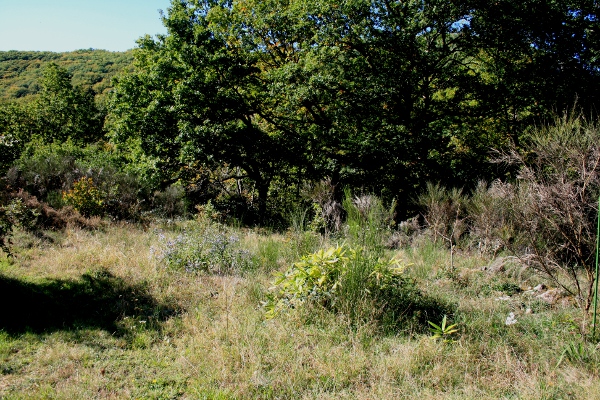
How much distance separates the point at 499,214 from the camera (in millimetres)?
7609

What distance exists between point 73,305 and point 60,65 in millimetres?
63202

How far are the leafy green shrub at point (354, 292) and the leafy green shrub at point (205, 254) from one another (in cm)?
164

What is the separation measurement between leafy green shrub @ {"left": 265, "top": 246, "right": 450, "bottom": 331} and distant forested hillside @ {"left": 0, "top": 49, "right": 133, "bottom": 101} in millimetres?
50226

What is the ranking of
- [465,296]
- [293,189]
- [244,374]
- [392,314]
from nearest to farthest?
[244,374]
[392,314]
[465,296]
[293,189]

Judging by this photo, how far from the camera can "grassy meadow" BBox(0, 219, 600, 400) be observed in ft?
10.4

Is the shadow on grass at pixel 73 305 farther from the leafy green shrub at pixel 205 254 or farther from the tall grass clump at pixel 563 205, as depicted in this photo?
the tall grass clump at pixel 563 205

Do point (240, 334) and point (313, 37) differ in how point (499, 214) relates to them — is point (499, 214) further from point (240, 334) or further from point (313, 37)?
point (313, 37)

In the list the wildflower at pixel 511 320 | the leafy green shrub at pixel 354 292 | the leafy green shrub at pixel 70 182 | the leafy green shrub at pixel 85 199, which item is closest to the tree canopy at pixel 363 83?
the leafy green shrub at pixel 70 182

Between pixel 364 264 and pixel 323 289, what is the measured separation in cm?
54

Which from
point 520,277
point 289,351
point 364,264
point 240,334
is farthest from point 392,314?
point 520,277

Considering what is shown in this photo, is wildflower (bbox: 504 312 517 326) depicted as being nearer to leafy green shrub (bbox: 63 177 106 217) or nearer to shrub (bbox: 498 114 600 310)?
shrub (bbox: 498 114 600 310)

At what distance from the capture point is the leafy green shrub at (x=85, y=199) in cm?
874

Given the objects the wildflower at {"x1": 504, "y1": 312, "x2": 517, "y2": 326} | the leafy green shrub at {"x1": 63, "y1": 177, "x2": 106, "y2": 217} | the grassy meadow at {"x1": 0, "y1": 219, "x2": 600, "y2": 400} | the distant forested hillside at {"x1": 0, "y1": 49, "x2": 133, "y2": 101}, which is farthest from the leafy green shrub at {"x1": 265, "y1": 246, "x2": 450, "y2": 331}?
the distant forested hillside at {"x1": 0, "y1": 49, "x2": 133, "y2": 101}

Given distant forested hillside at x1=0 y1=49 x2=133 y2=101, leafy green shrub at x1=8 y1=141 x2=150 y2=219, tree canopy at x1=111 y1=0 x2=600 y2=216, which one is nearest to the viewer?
leafy green shrub at x1=8 y1=141 x2=150 y2=219
